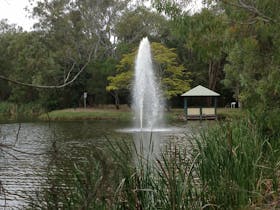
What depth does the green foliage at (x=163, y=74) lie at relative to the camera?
111 feet

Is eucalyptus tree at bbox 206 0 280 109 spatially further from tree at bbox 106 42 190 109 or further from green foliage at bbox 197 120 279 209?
tree at bbox 106 42 190 109

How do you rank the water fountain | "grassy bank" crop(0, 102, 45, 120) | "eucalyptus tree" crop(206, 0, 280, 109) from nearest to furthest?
"eucalyptus tree" crop(206, 0, 280, 109)
the water fountain
"grassy bank" crop(0, 102, 45, 120)

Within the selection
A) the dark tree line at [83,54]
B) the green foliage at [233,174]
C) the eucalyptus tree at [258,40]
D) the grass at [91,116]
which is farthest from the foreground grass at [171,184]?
the grass at [91,116]

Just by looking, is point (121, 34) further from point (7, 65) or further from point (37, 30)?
point (7, 65)

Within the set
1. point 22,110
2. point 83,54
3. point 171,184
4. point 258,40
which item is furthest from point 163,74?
point 171,184

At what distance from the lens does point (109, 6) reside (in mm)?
44406

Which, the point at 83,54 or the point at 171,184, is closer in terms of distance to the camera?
the point at 171,184

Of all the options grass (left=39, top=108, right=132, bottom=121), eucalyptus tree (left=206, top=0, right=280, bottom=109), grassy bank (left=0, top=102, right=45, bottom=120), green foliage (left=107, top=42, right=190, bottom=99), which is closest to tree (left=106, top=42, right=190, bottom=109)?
green foliage (left=107, top=42, right=190, bottom=99)

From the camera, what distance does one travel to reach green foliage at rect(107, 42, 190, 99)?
111ft

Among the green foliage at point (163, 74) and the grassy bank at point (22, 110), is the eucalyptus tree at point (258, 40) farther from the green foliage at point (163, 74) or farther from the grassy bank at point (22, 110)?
the grassy bank at point (22, 110)

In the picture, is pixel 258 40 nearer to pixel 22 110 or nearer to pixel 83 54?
pixel 83 54

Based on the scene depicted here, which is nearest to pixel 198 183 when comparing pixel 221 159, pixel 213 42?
pixel 221 159

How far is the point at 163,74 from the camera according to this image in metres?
35.2

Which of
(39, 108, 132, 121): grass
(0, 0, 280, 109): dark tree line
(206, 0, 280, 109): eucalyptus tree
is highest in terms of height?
(0, 0, 280, 109): dark tree line
